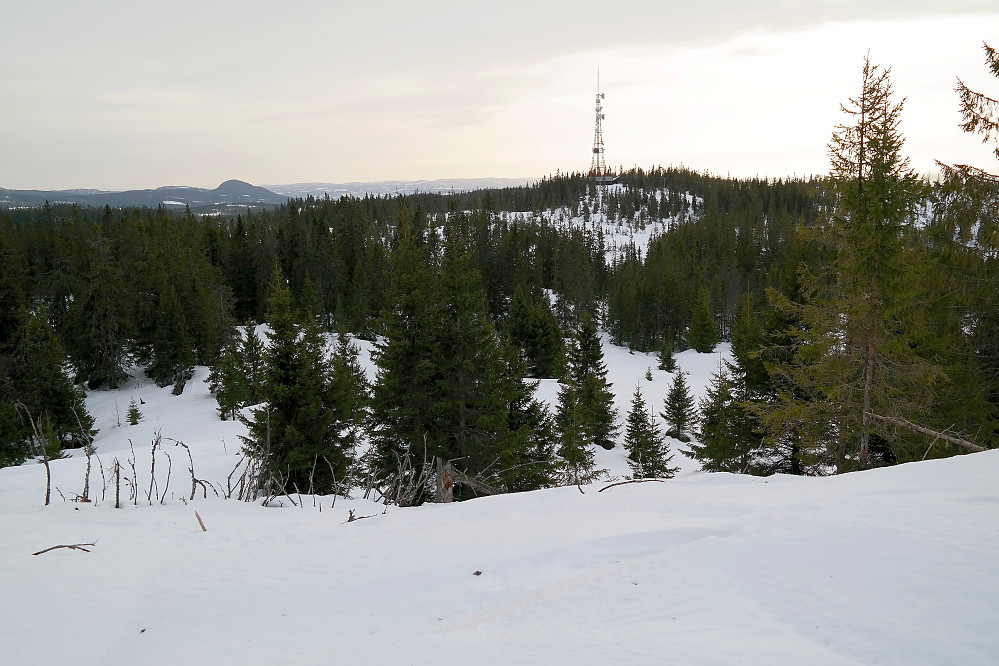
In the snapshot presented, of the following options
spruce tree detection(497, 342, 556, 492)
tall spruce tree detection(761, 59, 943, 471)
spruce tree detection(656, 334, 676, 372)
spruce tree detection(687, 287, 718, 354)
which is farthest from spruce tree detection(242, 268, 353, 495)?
spruce tree detection(687, 287, 718, 354)

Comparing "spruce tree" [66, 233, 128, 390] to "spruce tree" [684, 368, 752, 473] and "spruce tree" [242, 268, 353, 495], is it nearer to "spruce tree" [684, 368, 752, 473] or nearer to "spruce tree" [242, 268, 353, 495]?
"spruce tree" [242, 268, 353, 495]

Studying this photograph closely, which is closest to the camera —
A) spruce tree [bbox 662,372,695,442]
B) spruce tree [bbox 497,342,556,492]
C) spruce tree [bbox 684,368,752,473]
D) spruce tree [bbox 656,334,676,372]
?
spruce tree [bbox 497,342,556,492]

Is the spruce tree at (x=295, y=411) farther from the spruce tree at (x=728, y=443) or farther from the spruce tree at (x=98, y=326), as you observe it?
the spruce tree at (x=98, y=326)

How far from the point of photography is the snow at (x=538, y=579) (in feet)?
8.00

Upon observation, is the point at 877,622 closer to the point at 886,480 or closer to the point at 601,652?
the point at 601,652

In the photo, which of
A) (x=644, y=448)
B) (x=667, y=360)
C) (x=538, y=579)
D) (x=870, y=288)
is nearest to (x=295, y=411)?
(x=538, y=579)

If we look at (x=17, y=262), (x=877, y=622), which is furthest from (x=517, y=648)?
(x=17, y=262)

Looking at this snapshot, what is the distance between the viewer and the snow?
244 centimetres

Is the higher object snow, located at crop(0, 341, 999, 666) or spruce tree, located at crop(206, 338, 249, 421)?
snow, located at crop(0, 341, 999, 666)

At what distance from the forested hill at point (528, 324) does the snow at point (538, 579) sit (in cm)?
442

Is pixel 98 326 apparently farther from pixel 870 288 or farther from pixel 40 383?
pixel 870 288

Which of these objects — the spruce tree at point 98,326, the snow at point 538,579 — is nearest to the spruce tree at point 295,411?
the snow at point 538,579

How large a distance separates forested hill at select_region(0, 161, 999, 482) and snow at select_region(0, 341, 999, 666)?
4.42m

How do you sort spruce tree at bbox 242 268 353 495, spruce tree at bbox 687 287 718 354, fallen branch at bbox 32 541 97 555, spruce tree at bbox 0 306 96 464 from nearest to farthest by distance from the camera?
fallen branch at bbox 32 541 97 555, spruce tree at bbox 242 268 353 495, spruce tree at bbox 0 306 96 464, spruce tree at bbox 687 287 718 354
